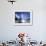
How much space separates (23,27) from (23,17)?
0.38 meters

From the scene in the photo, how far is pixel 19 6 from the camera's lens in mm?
5191

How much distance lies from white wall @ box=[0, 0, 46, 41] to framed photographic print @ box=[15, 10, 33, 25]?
12cm

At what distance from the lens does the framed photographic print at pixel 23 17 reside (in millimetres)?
5164

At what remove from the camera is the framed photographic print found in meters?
5.16

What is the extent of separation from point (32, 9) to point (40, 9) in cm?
30

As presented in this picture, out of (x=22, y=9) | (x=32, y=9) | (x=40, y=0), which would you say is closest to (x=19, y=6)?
(x=22, y=9)

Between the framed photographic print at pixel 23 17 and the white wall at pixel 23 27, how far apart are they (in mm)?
121

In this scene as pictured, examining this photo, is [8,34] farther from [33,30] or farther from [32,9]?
[32,9]

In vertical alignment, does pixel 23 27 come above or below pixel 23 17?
below

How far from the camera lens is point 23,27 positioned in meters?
5.19

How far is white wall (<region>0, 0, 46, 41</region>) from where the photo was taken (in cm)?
516

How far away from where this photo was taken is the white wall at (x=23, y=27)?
5.16 meters

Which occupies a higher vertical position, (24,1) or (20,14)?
(24,1)

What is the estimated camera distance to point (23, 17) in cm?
521
